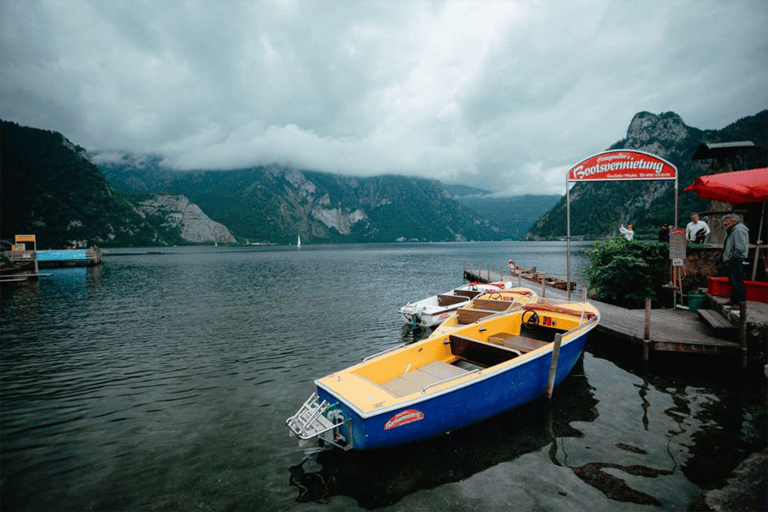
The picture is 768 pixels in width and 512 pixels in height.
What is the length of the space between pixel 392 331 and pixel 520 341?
27.0 feet

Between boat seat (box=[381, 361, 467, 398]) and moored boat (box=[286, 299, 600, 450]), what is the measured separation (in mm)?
23

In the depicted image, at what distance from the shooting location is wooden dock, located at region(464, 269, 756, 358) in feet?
33.6

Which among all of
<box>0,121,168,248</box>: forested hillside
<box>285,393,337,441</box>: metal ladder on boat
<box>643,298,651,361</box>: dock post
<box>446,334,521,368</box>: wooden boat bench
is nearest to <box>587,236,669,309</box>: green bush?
<box>643,298,651,361</box>: dock post

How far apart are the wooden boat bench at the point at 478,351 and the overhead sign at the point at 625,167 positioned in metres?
11.7

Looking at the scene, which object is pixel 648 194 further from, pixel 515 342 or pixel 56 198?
pixel 56 198

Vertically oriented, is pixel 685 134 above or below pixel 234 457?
above

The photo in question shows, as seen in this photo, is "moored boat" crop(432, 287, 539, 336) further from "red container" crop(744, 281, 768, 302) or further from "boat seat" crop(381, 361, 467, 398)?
"red container" crop(744, 281, 768, 302)

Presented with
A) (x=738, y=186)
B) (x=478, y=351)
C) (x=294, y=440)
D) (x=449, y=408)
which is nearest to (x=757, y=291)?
(x=738, y=186)

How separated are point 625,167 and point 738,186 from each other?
589 centimetres

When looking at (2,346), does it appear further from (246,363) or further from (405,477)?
(405,477)

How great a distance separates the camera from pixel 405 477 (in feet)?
20.0

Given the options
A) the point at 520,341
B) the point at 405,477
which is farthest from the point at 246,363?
the point at 520,341

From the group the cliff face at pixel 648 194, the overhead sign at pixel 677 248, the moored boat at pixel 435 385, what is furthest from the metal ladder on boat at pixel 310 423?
the cliff face at pixel 648 194

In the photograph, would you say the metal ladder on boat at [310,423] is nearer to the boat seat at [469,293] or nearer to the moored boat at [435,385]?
the moored boat at [435,385]
